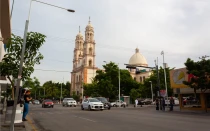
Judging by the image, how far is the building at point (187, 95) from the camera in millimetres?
27959

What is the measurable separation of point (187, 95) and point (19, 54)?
25.9 metres

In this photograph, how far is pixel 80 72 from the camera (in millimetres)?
99062

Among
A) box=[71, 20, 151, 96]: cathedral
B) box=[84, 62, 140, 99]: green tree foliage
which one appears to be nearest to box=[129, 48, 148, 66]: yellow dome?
box=[71, 20, 151, 96]: cathedral

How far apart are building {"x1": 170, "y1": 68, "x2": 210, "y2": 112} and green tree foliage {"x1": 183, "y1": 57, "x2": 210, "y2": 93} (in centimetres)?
268

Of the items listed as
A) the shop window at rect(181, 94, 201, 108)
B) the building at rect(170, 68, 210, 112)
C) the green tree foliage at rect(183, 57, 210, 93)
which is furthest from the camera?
the shop window at rect(181, 94, 201, 108)

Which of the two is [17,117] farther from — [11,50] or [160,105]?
[160,105]

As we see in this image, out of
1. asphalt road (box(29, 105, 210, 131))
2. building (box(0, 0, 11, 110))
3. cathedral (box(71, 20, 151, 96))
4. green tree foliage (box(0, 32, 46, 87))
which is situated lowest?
asphalt road (box(29, 105, 210, 131))

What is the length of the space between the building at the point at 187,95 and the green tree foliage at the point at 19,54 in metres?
22.0

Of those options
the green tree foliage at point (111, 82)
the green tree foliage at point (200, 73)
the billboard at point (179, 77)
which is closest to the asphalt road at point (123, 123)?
the green tree foliage at point (200, 73)

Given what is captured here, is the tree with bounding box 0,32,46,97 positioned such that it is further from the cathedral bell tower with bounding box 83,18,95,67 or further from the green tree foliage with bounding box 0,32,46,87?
the cathedral bell tower with bounding box 83,18,95,67

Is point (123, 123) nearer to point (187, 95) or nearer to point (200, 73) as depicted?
point (200, 73)

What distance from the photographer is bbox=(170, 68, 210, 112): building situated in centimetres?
2796

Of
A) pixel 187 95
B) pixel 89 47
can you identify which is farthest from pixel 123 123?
pixel 89 47

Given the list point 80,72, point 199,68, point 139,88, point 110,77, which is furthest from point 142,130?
point 80,72
